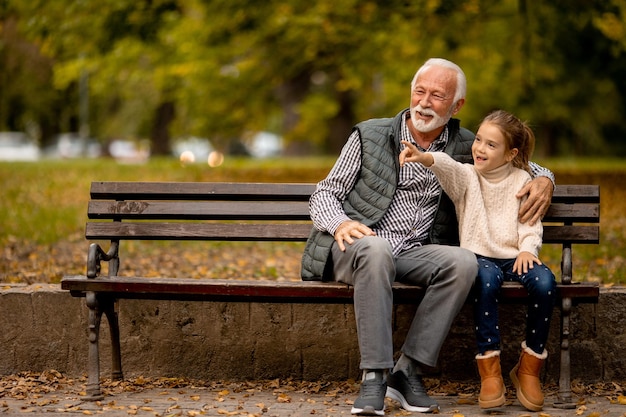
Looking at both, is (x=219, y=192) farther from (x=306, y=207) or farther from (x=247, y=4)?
(x=247, y=4)

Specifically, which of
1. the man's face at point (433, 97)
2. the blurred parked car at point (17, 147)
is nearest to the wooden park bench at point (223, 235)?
the man's face at point (433, 97)

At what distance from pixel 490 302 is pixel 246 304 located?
139 cm

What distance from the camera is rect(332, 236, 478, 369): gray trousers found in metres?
4.30

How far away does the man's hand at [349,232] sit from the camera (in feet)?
14.7

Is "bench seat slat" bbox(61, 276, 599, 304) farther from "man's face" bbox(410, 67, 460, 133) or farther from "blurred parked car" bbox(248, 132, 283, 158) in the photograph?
"blurred parked car" bbox(248, 132, 283, 158)

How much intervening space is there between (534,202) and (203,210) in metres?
1.70

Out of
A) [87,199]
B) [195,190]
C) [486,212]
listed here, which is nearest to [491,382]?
[486,212]

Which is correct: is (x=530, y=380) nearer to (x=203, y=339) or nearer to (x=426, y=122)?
(x=426, y=122)

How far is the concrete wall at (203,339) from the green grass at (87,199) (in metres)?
1.97

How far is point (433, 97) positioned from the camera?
15.5ft

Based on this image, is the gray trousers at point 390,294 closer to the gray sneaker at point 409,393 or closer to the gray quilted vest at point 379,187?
the gray sneaker at point 409,393

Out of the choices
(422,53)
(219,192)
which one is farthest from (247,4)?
(219,192)

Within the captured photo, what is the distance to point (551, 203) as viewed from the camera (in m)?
5.01

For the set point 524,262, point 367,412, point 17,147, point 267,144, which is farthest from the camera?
point 267,144
